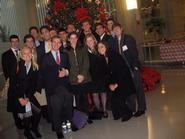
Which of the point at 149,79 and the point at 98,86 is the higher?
the point at 98,86

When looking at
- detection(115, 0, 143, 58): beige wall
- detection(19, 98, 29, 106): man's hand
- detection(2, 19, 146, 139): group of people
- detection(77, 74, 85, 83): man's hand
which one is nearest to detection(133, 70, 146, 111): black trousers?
detection(2, 19, 146, 139): group of people

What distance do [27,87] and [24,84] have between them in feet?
0.25

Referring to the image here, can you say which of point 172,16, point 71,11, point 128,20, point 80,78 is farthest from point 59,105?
point 172,16

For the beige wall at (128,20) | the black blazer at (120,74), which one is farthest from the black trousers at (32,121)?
the beige wall at (128,20)

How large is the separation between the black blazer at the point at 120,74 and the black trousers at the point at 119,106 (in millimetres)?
83

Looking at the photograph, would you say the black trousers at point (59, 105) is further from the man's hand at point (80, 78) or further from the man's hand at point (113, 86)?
the man's hand at point (113, 86)

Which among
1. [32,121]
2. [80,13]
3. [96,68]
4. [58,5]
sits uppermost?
[58,5]

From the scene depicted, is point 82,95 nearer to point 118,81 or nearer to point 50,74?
point 118,81

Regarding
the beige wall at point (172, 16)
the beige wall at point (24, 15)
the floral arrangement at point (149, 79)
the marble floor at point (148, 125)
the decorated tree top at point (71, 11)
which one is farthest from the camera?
the beige wall at point (172, 16)

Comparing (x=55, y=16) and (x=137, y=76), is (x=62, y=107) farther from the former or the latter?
(x=55, y=16)

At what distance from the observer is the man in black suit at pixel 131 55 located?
645 centimetres

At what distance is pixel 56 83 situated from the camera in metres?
5.98

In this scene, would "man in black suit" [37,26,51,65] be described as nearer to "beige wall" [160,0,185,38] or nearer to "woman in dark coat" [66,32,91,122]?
"woman in dark coat" [66,32,91,122]

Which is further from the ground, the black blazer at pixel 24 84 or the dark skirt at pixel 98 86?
the black blazer at pixel 24 84
